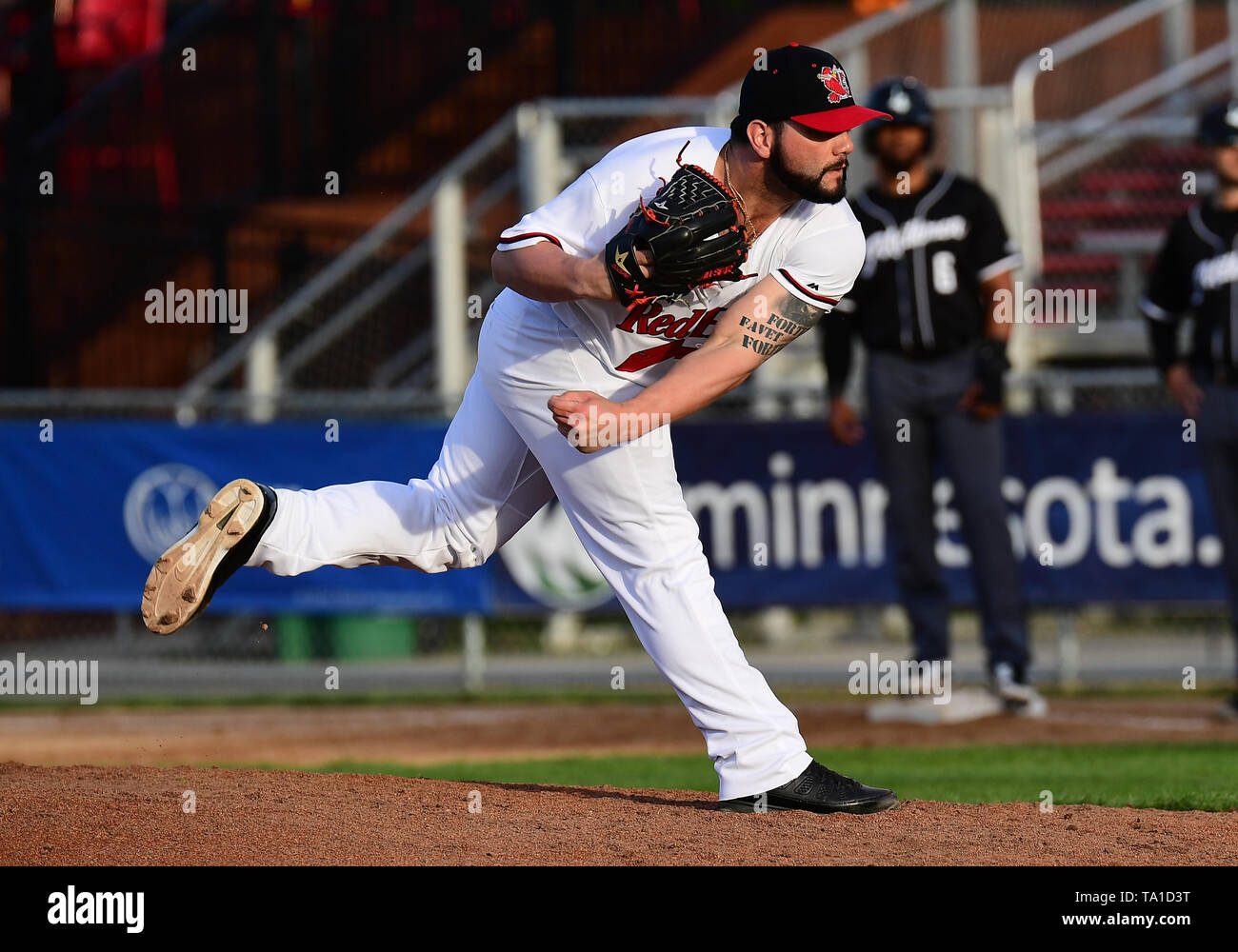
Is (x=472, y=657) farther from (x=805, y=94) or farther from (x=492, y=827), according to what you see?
(x=805, y=94)

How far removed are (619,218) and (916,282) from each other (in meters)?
4.15

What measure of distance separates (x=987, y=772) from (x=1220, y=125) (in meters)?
3.57

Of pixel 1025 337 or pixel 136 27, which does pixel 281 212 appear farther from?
pixel 1025 337

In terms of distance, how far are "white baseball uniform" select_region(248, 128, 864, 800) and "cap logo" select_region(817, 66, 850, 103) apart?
13.9 inches

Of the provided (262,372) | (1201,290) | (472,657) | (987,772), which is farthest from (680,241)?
(262,372)

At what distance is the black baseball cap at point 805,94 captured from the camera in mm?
4699

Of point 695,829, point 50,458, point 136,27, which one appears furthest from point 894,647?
point 136,27

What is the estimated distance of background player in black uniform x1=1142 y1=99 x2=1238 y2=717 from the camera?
336 inches

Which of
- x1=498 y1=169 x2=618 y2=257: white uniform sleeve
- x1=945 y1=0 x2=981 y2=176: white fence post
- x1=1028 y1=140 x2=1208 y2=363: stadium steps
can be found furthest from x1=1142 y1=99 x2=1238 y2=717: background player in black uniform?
x1=498 y1=169 x2=618 y2=257: white uniform sleeve

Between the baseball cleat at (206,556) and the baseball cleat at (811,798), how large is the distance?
→ 1645 millimetres

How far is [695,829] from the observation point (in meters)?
4.75

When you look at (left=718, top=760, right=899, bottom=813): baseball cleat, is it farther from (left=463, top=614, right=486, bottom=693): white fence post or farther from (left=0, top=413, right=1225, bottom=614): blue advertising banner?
(left=463, top=614, right=486, bottom=693): white fence post
